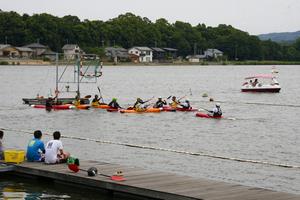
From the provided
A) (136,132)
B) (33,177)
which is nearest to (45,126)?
(136,132)

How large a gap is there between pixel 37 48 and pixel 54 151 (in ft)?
546

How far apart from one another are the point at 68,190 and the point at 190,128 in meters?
23.2

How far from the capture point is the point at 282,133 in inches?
1656

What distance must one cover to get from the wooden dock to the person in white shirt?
0.84 feet

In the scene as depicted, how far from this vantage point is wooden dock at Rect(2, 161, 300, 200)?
17.9m

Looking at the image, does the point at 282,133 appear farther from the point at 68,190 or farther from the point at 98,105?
the point at 68,190

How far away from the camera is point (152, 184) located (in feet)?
62.5

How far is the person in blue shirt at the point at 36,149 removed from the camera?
22062 mm

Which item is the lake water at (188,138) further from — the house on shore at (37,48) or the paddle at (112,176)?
the house on shore at (37,48)

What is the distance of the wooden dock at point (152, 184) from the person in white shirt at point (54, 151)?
0.26m

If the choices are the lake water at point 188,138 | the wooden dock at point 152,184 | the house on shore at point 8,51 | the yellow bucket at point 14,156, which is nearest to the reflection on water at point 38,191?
the wooden dock at point 152,184

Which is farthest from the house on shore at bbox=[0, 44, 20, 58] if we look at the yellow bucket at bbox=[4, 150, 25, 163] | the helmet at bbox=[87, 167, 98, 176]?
the helmet at bbox=[87, 167, 98, 176]

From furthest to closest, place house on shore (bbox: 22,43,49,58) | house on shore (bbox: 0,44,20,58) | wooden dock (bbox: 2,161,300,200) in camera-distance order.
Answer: house on shore (bbox: 22,43,49,58)
house on shore (bbox: 0,44,20,58)
wooden dock (bbox: 2,161,300,200)

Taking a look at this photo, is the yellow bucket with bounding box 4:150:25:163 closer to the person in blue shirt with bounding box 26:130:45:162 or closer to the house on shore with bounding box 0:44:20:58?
the person in blue shirt with bounding box 26:130:45:162
